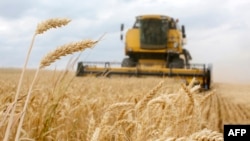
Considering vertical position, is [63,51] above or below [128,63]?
above

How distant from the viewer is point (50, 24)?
1552 millimetres

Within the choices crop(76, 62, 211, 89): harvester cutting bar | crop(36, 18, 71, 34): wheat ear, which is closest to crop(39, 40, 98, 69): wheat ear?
crop(36, 18, 71, 34): wheat ear

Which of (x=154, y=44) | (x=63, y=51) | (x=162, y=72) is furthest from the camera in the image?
(x=154, y=44)

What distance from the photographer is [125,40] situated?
2028 cm

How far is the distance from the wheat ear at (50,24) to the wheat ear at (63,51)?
0.24 feet

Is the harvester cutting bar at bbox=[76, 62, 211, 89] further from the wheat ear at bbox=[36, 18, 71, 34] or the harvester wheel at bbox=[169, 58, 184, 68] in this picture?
the wheat ear at bbox=[36, 18, 71, 34]

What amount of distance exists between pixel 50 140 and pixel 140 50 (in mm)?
17010

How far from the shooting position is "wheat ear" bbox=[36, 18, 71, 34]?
1.54 m

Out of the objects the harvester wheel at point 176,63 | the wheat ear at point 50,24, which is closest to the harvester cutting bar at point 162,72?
the harvester wheel at point 176,63

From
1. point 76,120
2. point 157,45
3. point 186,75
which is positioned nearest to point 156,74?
point 186,75

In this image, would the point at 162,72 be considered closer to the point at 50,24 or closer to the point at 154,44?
the point at 154,44

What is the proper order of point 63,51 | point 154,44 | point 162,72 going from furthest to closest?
point 154,44
point 162,72
point 63,51

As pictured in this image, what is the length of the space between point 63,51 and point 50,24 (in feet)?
0.38

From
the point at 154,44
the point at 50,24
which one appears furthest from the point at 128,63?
the point at 50,24
